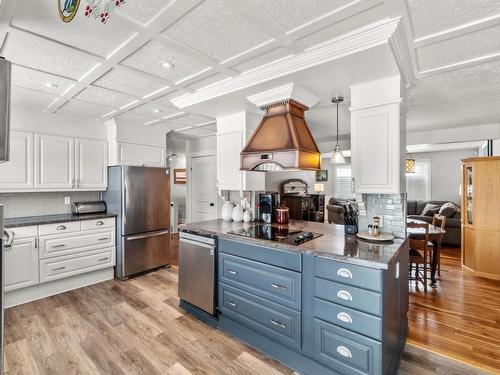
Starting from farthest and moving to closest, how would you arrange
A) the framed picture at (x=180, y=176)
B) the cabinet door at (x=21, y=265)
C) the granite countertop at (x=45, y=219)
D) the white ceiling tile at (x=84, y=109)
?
the framed picture at (x=180, y=176) < the white ceiling tile at (x=84, y=109) < the granite countertop at (x=45, y=219) < the cabinet door at (x=21, y=265)

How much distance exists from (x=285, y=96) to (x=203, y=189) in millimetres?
3492

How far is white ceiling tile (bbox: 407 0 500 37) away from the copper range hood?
3.73ft

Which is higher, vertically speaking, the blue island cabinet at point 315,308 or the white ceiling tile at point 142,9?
the white ceiling tile at point 142,9

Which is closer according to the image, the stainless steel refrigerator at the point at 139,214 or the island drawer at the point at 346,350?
the island drawer at the point at 346,350

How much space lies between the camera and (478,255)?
4016mm

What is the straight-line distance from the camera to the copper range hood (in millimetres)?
2410

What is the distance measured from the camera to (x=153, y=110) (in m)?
3.49

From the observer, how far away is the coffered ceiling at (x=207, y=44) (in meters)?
1.52

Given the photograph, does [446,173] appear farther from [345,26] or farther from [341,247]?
[345,26]

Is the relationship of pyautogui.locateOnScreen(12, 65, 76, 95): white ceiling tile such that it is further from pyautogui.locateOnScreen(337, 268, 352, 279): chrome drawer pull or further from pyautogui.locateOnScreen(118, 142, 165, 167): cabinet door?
pyautogui.locateOnScreen(337, 268, 352, 279): chrome drawer pull

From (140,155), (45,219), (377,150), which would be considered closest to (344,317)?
(377,150)

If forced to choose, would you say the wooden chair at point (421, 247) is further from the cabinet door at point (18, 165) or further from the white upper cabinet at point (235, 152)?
the cabinet door at point (18, 165)

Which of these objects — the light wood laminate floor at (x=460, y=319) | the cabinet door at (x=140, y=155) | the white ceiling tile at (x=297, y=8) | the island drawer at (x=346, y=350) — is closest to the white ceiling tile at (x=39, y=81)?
the cabinet door at (x=140, y=155)

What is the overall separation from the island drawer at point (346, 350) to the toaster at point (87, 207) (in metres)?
3.56
